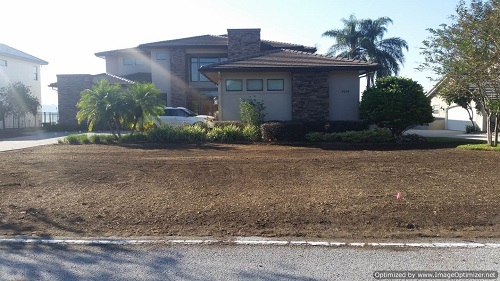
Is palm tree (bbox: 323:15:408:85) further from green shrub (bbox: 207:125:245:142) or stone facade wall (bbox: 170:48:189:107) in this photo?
green shrub (bbox: 207:125:245:142)

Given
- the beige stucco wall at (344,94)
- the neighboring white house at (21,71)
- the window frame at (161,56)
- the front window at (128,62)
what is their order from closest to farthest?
the beige stucco wall at (344,94)
the window frame at (161,56)
the neighboring white house at (21,71)
the front window at (128,62)

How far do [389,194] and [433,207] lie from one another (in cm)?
89

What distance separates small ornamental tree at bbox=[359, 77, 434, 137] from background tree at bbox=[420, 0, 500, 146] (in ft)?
8.28

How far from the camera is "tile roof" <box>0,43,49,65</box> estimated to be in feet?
119

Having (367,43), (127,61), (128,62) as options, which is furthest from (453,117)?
(127,61)

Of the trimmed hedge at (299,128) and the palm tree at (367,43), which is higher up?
the palm tree at (367,43)

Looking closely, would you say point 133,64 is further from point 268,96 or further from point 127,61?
point 268,96

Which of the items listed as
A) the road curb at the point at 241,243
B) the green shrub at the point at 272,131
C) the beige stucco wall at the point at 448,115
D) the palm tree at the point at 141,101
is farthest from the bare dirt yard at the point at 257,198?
the beige stucco wall at the point at 448,115

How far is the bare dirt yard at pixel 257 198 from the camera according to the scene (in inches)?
245

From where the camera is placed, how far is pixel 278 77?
2078 centimetres

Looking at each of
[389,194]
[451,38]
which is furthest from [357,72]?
[389,194]

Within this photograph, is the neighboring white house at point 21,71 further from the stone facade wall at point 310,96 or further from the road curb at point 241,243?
the road curb at point 241,243

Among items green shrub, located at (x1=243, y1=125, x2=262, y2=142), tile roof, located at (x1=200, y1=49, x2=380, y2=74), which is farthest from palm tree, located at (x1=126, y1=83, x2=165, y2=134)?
green shrub, located at (x1=243, y1=125, x2=262, y2=142)

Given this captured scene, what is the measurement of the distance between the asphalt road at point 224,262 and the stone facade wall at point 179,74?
29245 millimetres
